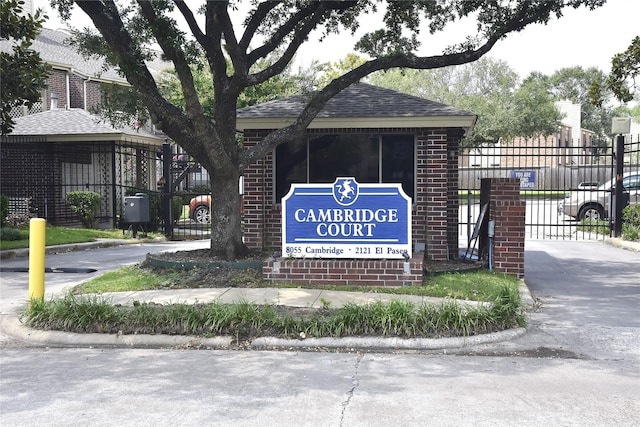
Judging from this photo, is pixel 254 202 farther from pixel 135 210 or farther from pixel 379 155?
pixel 135 210

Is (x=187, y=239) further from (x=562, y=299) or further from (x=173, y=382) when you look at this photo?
(x=173, y=382)

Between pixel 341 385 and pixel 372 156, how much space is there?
730 cm


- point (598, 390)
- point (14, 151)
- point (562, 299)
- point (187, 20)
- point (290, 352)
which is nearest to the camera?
point (598, 390)

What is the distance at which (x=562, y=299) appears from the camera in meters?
9.57

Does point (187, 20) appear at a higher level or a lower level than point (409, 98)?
higher

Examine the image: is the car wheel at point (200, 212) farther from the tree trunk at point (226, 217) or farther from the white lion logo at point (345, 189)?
the white lion logo at point (345, 189)

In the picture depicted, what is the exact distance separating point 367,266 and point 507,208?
2.60m

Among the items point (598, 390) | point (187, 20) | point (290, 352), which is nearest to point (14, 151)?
point (187, 20)

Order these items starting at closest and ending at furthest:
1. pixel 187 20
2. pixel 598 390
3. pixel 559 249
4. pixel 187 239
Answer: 1. pixel 598 390
2. pixel 187 20
3. pixel 559 249
4. pixel 187 239

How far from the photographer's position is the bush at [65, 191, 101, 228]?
19.8m

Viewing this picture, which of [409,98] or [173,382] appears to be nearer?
[173,382]

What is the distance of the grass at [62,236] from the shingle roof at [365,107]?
650 centimetres

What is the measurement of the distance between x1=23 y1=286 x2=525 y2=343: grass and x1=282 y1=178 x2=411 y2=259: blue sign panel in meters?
2.30

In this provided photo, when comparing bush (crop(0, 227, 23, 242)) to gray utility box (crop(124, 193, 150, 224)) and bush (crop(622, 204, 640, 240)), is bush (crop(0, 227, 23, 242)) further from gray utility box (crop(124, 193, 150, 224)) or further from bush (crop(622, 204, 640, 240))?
bush (crop(622, 204, 640, 240))
